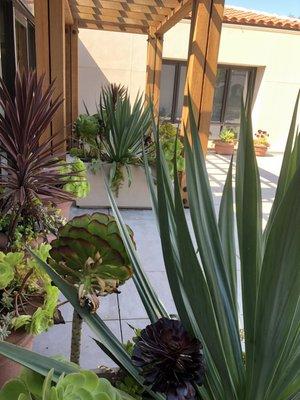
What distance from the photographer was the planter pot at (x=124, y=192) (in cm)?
382

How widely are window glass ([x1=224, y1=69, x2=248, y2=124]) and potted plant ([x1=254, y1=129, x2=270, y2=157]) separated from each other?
1.00 metres

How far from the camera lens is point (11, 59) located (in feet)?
11.7

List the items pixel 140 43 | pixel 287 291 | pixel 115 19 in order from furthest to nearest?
pixel 140 43
pixel 115 19
pixel 287 291

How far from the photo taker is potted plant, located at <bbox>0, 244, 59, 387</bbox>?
1.20 meters

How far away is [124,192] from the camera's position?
3.90 m

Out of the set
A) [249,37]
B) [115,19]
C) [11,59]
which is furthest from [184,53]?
[11,59]

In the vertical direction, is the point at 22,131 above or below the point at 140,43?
below

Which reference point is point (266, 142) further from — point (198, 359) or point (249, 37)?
point (198, 359)

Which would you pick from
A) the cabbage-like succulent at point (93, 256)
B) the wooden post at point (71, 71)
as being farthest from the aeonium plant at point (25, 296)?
the wooden post at point (71, 71)

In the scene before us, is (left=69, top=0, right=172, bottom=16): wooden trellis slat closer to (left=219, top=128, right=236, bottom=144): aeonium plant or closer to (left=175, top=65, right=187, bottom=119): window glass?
(left=175, top=65, right=187, bottom=119): window glass

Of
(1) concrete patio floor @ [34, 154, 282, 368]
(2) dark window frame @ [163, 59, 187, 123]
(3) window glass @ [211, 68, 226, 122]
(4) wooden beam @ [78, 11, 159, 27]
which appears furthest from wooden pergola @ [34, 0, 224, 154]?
(3) window glass @ [211, 68, 226, 122]

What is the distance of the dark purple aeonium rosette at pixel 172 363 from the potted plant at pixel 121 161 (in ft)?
10.0

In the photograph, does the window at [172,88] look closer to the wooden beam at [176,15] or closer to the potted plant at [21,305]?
the wooden beam at [176,15]

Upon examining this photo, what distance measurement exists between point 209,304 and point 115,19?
662 centimetres
